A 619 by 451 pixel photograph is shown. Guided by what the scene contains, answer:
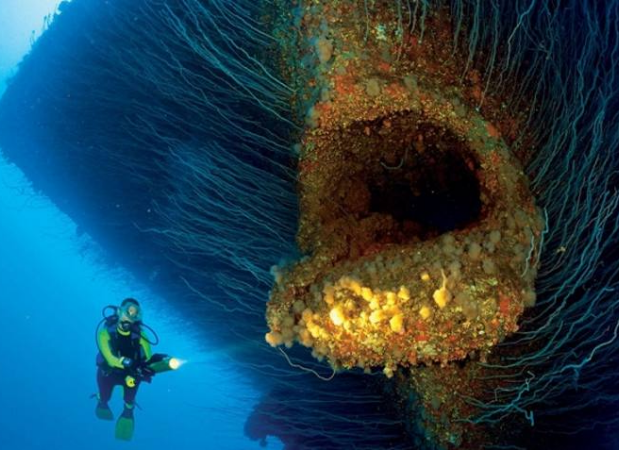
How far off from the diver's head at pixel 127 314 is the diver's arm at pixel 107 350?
21 centimetres

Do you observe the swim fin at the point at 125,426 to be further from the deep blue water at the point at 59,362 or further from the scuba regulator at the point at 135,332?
the deep blue water at the point at 59,362

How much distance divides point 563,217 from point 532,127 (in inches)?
22.1

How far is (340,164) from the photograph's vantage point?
323 centimetres

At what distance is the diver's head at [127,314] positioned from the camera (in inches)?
246

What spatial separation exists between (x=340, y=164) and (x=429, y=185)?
29.2 inches

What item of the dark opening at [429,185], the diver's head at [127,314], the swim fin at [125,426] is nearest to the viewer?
the dark opening at [429,185]

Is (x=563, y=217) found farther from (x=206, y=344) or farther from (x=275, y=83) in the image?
(x=206, y=344)

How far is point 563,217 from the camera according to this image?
2.82 metres

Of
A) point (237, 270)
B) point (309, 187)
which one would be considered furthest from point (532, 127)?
point (237, 270)

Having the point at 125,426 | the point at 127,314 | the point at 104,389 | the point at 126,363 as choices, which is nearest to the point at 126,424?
the point at 125,426

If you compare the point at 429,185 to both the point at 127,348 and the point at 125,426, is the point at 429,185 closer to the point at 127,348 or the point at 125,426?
the point at 127,348

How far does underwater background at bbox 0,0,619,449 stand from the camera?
2.76 m

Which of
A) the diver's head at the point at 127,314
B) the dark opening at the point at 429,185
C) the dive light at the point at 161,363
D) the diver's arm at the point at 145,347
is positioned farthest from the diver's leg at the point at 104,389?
the dark opening at the point at 429,185

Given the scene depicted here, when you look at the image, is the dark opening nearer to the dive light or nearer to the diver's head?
the dive light
